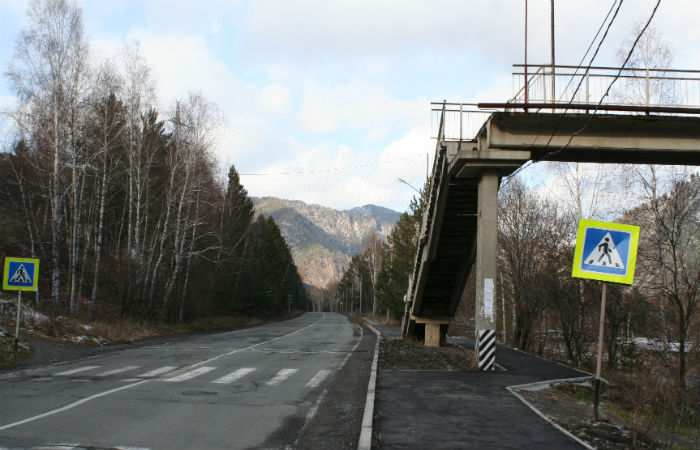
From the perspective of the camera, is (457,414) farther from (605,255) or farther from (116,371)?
(116,371)

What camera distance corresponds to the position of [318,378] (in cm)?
1261

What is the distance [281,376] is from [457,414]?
219 inches

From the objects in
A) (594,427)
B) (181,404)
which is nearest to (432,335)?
(594,427)

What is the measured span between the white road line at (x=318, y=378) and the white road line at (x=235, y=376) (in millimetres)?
1636

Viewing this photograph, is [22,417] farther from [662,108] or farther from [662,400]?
[662,108]

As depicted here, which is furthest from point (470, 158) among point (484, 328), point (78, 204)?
point (78, 204)

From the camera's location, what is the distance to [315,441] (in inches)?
266

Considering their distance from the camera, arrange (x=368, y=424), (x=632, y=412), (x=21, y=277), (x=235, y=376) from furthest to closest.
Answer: (x=21, y=277), (x=235, y=376), (x=632, y=412), (x=368, y=424)

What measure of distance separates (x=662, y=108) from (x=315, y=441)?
11568 millimetres

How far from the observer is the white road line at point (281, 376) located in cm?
1169

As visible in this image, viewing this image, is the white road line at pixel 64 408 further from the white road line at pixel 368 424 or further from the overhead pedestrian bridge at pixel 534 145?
the overhead pedestrian bridge at pixel 534 145

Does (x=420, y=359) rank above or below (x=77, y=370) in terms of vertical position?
above

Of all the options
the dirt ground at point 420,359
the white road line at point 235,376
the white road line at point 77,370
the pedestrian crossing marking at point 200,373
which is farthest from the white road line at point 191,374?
the dirt ground at point 420,359

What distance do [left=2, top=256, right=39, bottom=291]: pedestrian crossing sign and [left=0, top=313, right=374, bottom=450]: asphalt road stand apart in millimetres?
2751
